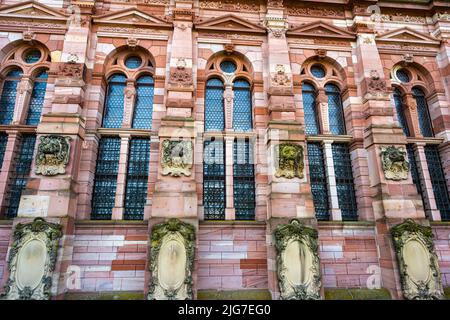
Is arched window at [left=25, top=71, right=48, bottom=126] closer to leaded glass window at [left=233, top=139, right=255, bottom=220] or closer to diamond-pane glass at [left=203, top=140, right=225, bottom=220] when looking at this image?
diamond-pane glass at [left=203, top=140, right=225, bottom=220]

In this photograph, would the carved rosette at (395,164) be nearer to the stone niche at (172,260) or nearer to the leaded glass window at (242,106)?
the leaded glass window at (242,106)

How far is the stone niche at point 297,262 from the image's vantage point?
8.01 metres

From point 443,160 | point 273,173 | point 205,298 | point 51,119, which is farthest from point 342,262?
point 51,119

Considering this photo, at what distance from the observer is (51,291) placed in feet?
25.4

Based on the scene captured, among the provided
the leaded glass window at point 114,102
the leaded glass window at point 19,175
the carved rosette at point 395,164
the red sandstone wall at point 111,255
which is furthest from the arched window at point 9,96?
the carved rosette at point 395,164

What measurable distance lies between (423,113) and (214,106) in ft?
28.0

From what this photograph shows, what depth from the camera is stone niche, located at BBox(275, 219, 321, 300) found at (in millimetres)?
8008

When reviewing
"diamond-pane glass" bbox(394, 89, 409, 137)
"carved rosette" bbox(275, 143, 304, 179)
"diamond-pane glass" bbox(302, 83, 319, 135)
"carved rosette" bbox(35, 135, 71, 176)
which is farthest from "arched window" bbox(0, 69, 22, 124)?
"diamond-pane glass" bbox(394, 89, 409, 137)

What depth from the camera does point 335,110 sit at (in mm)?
11617

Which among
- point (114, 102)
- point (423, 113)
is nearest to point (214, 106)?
point (114, 102)

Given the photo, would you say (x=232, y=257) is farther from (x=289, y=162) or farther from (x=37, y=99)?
(x=37, y=99)

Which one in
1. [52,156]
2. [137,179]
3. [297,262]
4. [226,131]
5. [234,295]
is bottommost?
[234,295]

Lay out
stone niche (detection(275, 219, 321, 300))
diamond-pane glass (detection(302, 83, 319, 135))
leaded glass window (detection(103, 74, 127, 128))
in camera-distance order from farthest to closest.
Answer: diamond-pane glass (detection(302, 83, 319, 135)), leaded glass window (detection(103, 74, 127, 128)), stone niche (detection(275, 219, 321, 300))

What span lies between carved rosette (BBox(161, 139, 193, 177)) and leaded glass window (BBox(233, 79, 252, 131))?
96.0 inches
